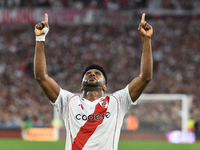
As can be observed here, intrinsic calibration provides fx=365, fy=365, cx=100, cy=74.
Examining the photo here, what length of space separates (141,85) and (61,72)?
59.0 feet

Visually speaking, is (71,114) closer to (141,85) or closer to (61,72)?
(141,85)

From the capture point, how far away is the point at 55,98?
3.53 meters

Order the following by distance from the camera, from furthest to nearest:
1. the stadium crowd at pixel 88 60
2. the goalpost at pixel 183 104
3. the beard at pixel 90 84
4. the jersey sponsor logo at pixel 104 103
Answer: the stadium crowd at pixel 88 60
the goalpost at pixel 183 104
the beard at pixel 90 84
the jersey sponsor logo at pixel 104 103

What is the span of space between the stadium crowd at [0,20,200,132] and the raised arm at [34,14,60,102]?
13.7m

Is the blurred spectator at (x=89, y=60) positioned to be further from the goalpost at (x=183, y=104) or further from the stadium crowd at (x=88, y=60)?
the goalpost at (x=183, y=104)

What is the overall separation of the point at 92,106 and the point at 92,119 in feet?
0.51

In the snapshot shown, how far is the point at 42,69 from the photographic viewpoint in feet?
11.3

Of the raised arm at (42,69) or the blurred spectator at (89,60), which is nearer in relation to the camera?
the raised arm at (42,69)

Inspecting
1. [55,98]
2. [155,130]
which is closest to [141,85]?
[55,98]

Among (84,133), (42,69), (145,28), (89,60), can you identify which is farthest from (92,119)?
(89,60)

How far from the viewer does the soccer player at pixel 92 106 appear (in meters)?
3.41

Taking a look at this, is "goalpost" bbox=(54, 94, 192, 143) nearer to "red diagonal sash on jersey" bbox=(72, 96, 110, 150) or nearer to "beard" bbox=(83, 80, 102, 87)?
"beard" bbox=(83, 80, 102, 87)

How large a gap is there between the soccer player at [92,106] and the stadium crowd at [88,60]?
13651 mm

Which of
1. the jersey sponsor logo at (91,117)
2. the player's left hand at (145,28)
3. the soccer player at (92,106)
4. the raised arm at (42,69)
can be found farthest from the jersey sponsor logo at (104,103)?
the player's left hand at (145,28)
